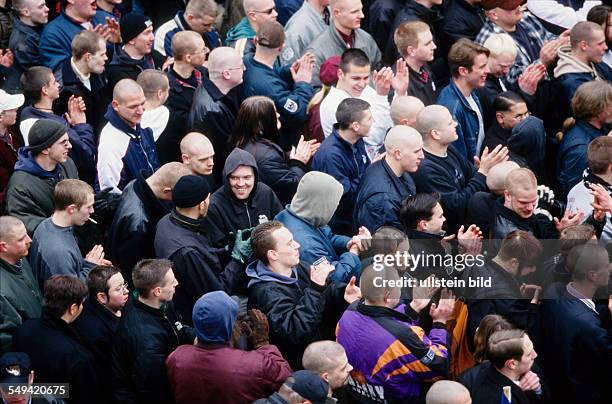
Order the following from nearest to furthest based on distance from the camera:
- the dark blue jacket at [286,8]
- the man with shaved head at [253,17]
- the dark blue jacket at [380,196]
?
1. the dark blue jacket at [380,196]
2. the man with shaved head at [253,17]
3. the dark blue jacket at [286,8]

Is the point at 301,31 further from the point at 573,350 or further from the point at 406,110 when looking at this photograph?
the point at 573,350

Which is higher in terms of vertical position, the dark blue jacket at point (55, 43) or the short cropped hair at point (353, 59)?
the short cropped hair at point (353, 59)

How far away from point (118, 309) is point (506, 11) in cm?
533

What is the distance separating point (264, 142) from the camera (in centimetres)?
951

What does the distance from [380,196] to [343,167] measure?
622 millimetres

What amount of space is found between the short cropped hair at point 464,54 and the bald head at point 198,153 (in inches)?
99.1

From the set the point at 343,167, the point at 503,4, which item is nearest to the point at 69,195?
the point at 343,167

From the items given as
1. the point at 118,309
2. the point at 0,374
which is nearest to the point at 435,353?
the point at 118,309

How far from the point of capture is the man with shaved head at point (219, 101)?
32.7ft

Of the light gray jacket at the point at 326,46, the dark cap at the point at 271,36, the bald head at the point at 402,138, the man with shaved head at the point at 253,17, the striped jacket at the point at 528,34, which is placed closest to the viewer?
the bald head at the point at 402,138

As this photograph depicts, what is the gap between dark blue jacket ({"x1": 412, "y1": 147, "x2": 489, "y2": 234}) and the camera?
9414mm

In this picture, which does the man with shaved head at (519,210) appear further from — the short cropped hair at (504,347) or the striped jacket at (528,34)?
the striped jacket at (528,34)

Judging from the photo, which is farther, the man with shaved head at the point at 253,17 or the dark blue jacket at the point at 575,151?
the man with shaved head at the point at 253,17

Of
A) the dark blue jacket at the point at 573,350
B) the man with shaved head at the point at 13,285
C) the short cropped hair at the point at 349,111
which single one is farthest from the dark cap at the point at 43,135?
the dark blue jacket at the point at 573,350
